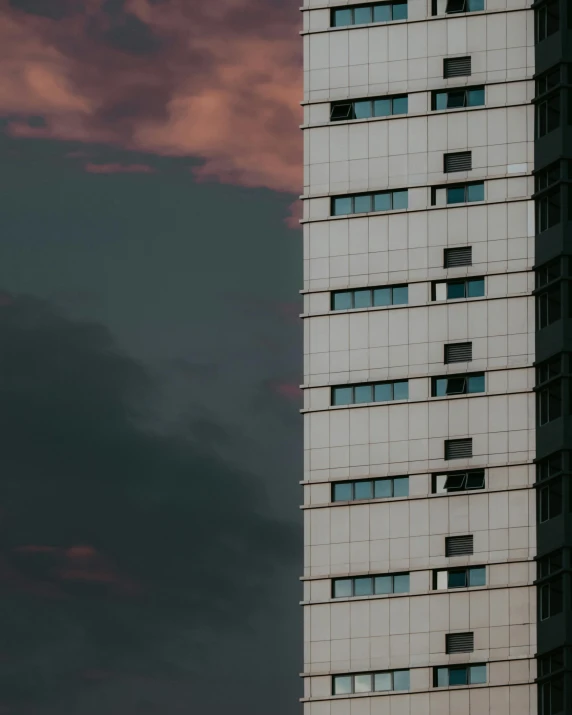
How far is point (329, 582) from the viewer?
445 feet

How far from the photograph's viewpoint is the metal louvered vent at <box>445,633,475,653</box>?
131875mm

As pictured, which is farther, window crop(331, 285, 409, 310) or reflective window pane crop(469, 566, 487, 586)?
window crop(331, 285, 409, 310)

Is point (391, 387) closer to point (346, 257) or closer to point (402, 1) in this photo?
point (346, 257)

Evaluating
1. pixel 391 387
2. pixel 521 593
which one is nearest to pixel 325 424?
pixel 391 387

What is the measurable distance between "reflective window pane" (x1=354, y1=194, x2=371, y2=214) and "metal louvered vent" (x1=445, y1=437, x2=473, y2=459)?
13669mm

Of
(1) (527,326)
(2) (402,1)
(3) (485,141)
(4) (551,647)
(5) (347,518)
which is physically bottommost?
(4) (551,647)

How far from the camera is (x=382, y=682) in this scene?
134 metres

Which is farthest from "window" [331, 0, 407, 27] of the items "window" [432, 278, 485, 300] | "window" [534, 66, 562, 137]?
"window" [432, 278, 485, 300]

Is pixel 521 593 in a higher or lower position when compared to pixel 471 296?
lower

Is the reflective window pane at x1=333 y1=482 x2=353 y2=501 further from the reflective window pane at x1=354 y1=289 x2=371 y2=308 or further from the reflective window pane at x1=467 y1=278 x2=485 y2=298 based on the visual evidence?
the reflective window pane at x1=467 y1=278 x2=485 y2=298

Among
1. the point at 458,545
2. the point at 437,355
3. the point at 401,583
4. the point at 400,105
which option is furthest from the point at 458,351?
the point at 400,105

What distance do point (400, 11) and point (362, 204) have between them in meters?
10.9

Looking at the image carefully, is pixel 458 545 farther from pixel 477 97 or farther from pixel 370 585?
pixel 477 97

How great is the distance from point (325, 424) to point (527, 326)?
12091 millimetres
